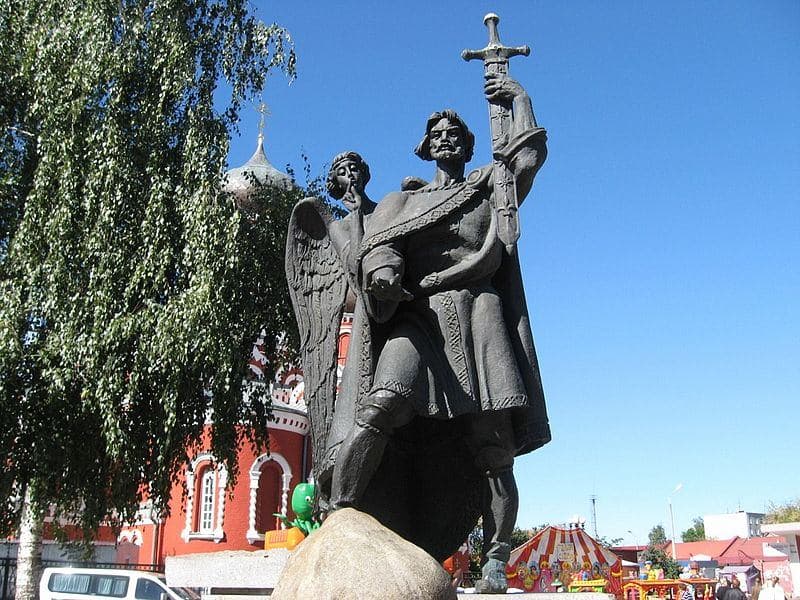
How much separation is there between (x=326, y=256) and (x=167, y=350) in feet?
22.8

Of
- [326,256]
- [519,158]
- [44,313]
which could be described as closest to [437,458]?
[326,256]

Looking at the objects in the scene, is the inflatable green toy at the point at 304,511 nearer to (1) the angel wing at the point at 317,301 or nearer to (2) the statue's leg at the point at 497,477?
(1) the angel wing at the point at 317,301

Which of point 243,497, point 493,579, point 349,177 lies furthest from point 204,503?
point 493,579

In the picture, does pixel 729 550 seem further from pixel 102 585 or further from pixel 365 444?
pixel 365 444

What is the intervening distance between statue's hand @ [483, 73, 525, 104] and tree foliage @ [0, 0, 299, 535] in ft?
24.4

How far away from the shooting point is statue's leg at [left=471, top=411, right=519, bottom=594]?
3756 millimetres

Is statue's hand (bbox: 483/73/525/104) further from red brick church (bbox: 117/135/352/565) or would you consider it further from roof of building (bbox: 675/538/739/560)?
roof of building (bbox: 675/538/739/560)

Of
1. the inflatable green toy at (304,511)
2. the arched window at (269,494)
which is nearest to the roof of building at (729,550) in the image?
the arched window at (269,494)

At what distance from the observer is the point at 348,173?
4.63 meters

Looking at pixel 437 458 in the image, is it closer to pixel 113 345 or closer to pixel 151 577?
pixel 113 345

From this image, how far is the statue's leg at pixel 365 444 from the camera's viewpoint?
12.1 ft

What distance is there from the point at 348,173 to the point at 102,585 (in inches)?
551

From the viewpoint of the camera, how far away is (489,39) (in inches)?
180

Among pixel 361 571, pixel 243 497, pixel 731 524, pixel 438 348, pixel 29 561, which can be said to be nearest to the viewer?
pixel 361 571
